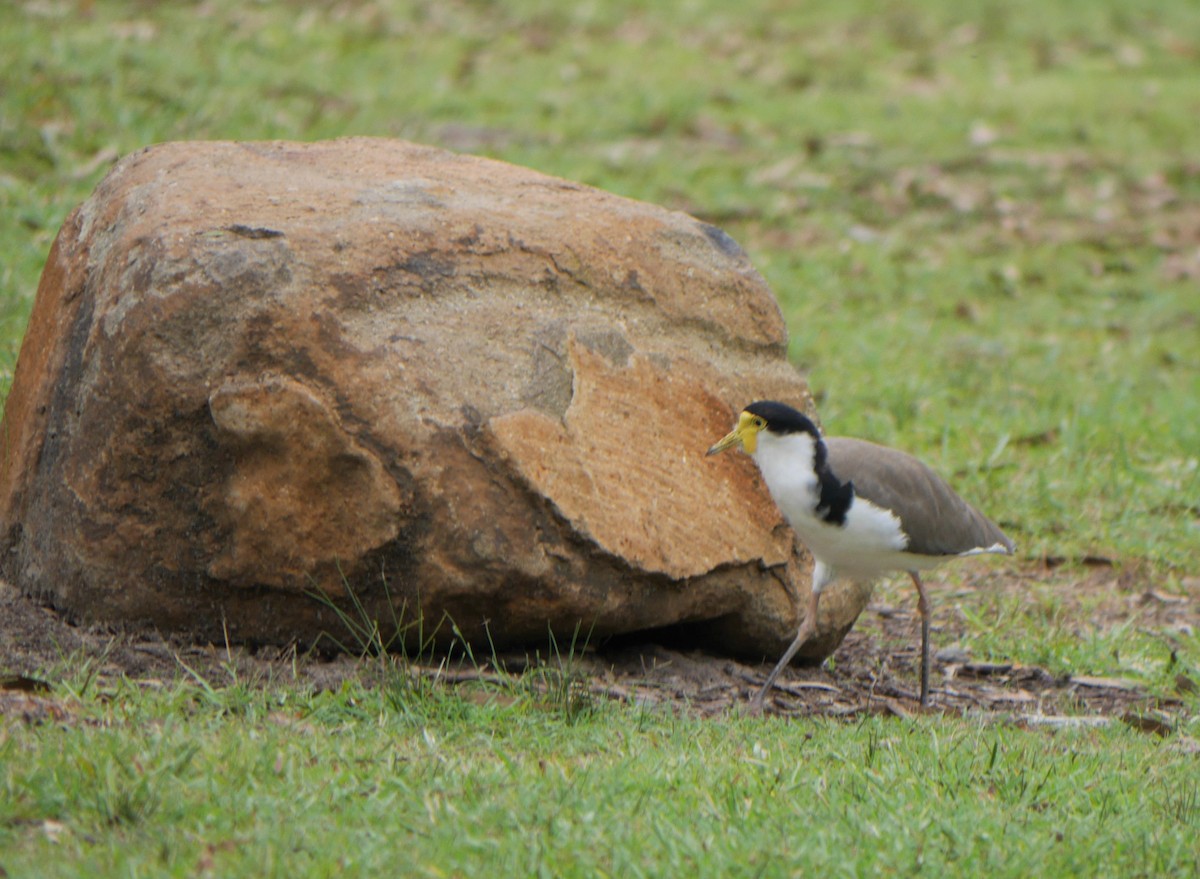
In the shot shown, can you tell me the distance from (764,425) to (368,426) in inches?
43.1

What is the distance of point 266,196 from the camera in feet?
14.7

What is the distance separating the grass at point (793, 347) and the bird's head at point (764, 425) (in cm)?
77

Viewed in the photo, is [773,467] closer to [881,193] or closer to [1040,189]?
[881,193]

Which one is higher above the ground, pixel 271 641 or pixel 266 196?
pixel 266 196

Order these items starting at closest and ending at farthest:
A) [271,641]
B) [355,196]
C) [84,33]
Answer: [271,641] < [355,196] < [84,33]

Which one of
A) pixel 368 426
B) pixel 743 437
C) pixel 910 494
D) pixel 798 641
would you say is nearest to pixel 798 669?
pixel 798 641

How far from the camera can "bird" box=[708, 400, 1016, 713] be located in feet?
14.1

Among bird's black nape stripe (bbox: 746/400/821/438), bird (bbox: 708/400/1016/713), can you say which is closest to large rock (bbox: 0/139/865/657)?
bird (bbox: 708/400/1016/713)

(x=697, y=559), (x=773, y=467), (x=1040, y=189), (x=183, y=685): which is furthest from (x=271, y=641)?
(x=1040, y=189)

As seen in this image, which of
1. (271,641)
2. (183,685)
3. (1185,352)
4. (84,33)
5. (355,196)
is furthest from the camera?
(84,33)

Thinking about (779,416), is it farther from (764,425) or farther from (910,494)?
(910,494)

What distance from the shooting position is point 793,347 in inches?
316

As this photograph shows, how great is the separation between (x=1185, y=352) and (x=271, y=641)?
20.5 ft

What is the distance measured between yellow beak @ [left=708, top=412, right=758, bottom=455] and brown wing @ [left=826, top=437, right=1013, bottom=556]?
240mm
